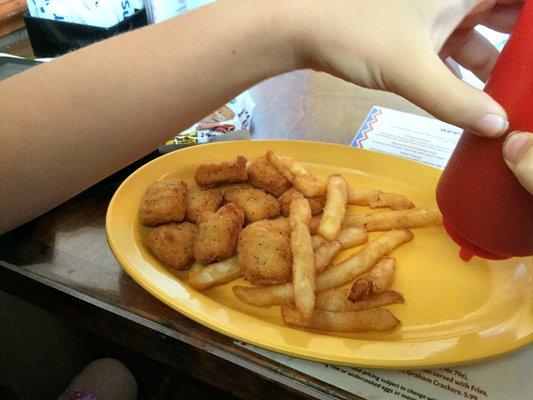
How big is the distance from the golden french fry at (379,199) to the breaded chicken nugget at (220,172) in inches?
7.8

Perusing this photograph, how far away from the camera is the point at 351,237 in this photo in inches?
32.8

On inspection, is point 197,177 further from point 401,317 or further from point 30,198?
point 401,317

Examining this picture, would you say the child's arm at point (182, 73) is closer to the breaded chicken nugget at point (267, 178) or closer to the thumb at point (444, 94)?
the thumb at point (444, 94)

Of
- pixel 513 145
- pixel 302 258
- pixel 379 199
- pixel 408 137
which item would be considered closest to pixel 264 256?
pixel 302 258

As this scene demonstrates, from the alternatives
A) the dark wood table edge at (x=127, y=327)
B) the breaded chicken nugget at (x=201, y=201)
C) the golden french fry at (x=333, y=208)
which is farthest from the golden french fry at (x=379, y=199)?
the dark wood table edge at (x=127, y=327)

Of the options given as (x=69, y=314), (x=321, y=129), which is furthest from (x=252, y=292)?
(x=321, y=129)

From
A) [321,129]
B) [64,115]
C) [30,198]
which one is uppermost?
[64,115]

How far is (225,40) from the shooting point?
65cm

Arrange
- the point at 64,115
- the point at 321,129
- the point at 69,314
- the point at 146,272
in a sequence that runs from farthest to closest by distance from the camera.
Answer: the point at 321,129 < the point at 69,314 < the point at 146,272 < the point at 64,115

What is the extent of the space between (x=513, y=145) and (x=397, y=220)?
0.35 metres

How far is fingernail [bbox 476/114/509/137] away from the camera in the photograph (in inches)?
20.7

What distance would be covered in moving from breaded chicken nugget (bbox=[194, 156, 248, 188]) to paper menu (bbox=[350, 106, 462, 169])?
308 millimetres

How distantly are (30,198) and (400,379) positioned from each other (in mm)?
531

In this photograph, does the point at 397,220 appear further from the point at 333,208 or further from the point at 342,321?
the point at 342,321
